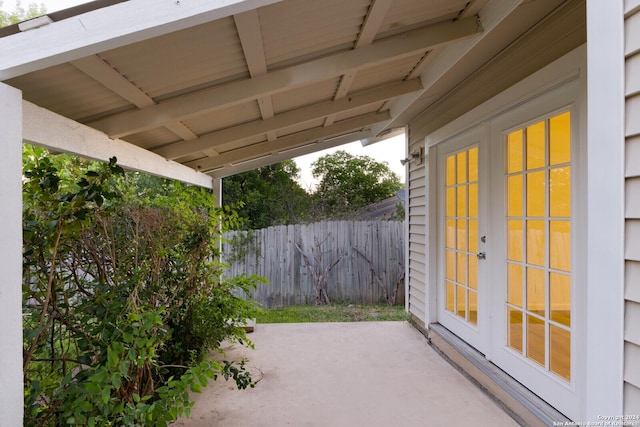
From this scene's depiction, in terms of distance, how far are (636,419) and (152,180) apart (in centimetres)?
1112

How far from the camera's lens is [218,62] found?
2141 millimetres

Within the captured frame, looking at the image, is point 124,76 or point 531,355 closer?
Answer: point 124,76

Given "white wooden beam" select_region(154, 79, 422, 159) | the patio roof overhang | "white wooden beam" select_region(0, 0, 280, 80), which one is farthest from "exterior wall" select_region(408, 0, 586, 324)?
"white wooden beam" select_region(0, 0, 280, 80)

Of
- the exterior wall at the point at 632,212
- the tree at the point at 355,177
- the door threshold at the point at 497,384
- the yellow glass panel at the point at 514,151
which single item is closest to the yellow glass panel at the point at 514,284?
the door threshold at the point at 497,384

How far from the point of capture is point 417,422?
2.52 meters

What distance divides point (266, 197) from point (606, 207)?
10239mm

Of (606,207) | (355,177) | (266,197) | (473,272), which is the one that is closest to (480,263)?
(473,272)

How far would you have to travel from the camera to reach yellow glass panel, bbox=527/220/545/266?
99.4 inches

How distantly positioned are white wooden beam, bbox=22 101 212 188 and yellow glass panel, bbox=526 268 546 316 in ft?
9.10

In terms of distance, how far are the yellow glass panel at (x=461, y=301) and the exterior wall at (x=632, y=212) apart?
2.62 metres

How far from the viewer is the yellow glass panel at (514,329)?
2758 millimetres

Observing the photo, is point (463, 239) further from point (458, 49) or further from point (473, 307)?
point (458, 49)

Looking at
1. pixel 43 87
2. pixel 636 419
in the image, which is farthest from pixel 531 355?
pixel 43 87

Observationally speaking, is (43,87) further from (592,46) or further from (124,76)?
(592,46)
